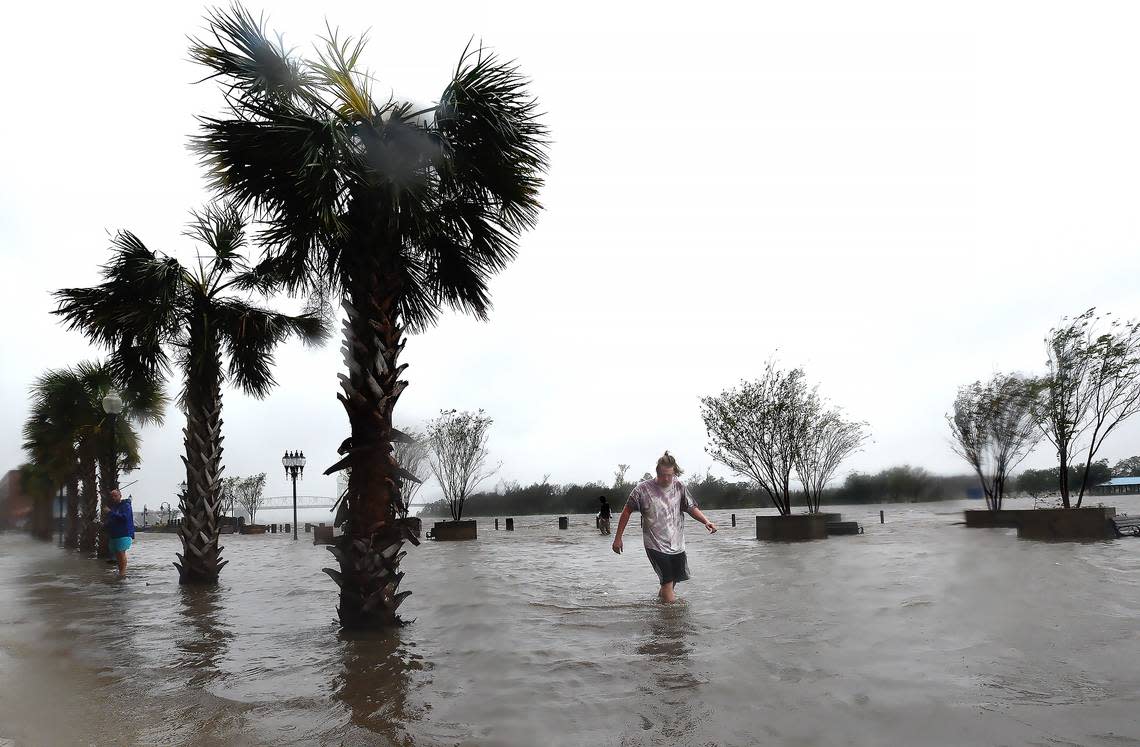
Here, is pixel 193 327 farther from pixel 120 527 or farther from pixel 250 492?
pixel 250 492

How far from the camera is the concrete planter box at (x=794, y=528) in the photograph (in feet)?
67.3

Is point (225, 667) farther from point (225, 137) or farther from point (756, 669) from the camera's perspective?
point (225, 137)

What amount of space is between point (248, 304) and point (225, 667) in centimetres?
935

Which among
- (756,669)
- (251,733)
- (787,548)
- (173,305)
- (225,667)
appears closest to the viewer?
(251,733)

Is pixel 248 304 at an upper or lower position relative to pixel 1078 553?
upper

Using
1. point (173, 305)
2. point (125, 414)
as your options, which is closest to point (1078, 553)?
point (173, 305)

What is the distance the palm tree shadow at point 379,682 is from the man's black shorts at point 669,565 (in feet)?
10.1

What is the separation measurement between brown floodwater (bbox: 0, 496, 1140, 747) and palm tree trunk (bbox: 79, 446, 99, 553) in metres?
15.2

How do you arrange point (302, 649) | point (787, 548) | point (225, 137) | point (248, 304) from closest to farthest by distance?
1. point (302, 649)
2. point (225, 137)
3. point (248, 304)
4. point (787, 548)

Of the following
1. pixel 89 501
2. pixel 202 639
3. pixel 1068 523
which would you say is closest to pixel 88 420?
pixel 89 501

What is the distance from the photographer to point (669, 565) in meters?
8.62

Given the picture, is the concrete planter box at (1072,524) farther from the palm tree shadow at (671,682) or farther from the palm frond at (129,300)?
the palm frond at (129,300)

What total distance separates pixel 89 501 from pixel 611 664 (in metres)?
26.8

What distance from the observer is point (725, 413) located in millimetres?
24094
